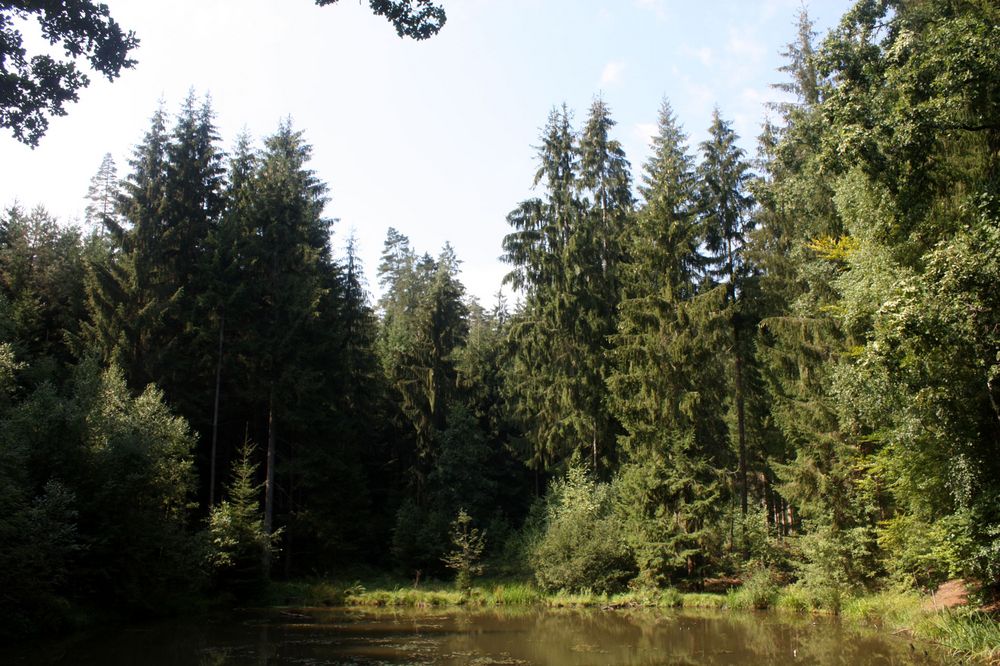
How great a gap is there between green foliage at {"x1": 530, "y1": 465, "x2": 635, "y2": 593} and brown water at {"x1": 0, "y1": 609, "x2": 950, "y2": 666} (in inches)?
103

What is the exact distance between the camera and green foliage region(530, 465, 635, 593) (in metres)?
23.4

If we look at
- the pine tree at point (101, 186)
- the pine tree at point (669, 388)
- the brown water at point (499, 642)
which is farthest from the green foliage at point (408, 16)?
the pine tree at point (101, 186)

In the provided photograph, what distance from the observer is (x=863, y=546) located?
59.1ft

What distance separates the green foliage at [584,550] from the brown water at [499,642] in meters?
2.62

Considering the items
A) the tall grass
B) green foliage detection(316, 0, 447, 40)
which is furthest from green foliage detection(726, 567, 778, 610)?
green foliage detection(316, 0, 447, 40)

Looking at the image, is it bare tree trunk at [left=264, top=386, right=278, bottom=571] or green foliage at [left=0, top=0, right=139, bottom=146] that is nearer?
green foliage at [left=0, top=0, right=139, bottom=146]

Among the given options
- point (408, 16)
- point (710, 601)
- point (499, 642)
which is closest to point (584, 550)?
point (710, 601)

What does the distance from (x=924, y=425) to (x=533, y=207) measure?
790 inches

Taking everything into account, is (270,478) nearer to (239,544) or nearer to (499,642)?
(239,544)

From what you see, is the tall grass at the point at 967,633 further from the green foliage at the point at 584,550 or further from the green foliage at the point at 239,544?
the green foliage at the point at 239,544

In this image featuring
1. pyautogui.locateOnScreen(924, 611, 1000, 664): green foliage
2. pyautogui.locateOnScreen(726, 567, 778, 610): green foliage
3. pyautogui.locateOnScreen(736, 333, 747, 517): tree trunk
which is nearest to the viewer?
pyautogui.locateOnScreen(924, 611, 1000, 664): green foliage

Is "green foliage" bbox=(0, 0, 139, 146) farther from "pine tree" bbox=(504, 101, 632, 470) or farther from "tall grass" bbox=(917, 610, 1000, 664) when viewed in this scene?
"pine tree" bbox=(504, 101, 632, 470)

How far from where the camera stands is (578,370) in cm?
2834

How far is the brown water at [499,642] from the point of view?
42.5ft
